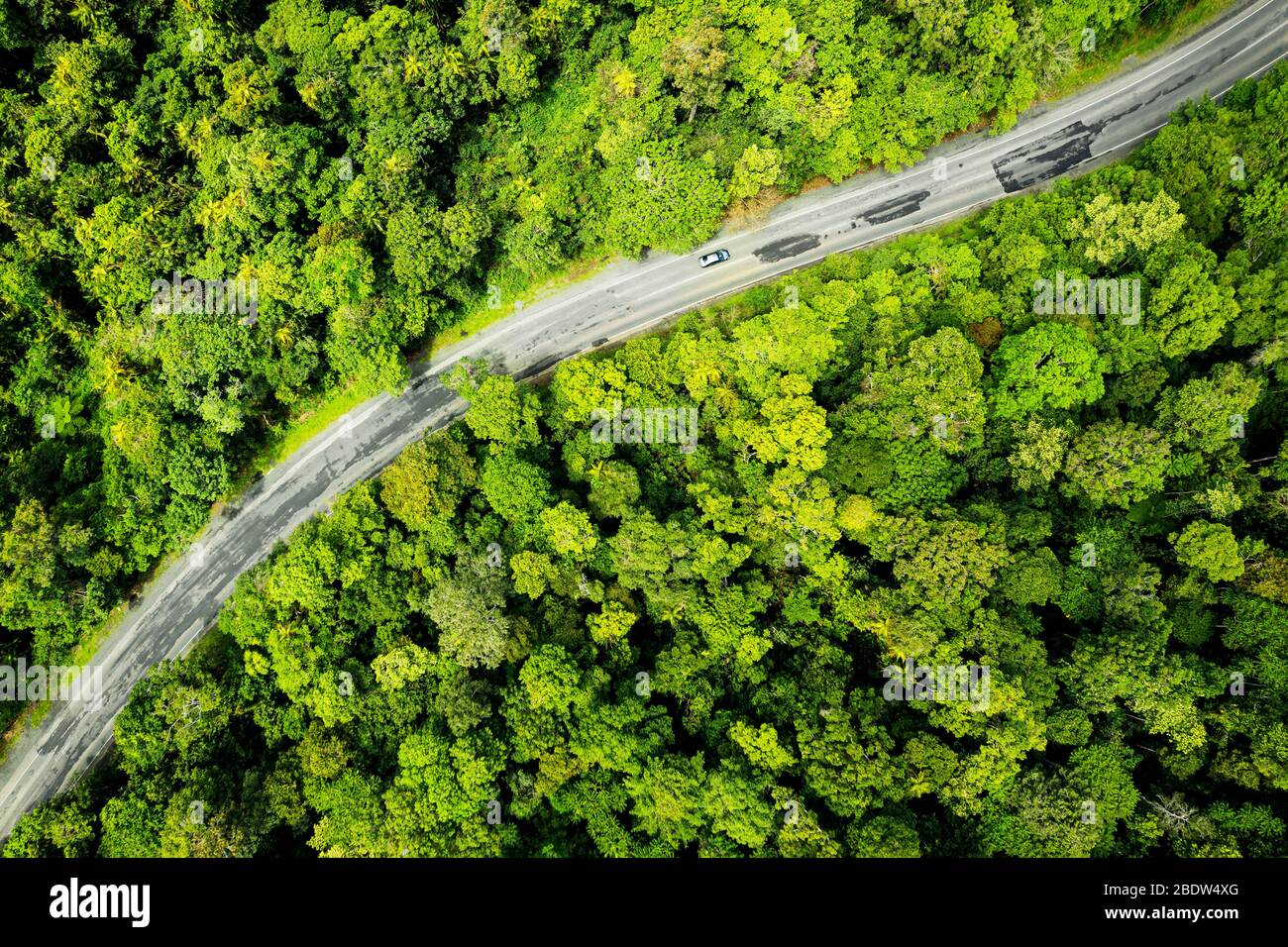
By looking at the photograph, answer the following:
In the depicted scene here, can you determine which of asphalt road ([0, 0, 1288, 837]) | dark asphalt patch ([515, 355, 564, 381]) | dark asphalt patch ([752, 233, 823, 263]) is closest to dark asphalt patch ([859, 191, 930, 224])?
asphalt road ([0, 0, 1288, 837])

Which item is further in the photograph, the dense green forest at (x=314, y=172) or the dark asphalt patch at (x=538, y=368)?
the dark asphalt patch at (x=538, y=368)

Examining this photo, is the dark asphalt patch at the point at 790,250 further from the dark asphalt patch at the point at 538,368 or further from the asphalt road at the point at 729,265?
the dark asphalt patch at the point at 538,368

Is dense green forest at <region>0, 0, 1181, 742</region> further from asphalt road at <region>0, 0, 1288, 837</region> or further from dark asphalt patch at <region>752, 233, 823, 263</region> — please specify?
dark asphalt patch at <region>752, 233, 823, 263</region>

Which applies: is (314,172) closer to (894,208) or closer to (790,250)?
(790,250)

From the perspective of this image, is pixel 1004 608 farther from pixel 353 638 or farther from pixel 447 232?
pixel 447 232

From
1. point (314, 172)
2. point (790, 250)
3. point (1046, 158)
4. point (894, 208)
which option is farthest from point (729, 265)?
point (314, 172)

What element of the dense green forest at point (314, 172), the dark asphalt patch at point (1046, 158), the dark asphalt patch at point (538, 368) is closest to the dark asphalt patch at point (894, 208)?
the dense green forest at point (314, 172)
